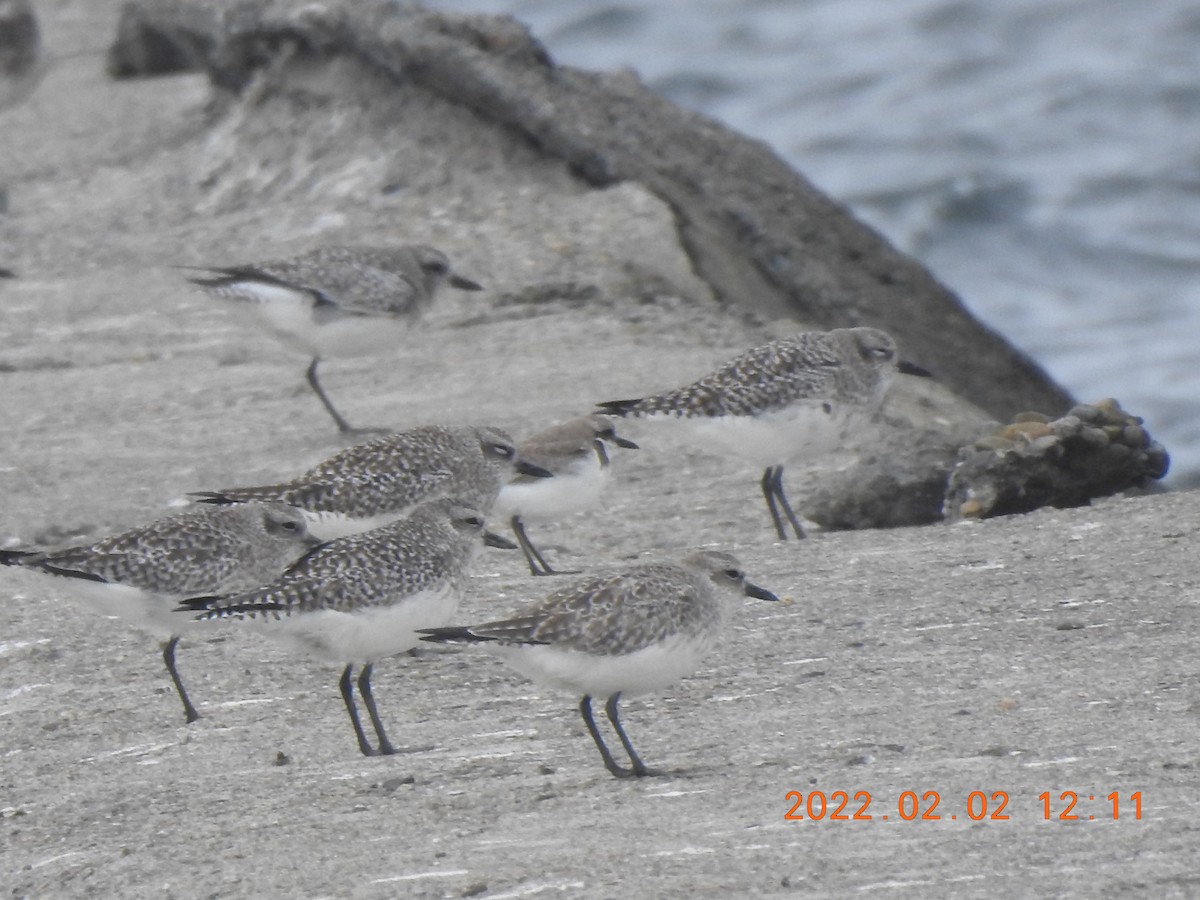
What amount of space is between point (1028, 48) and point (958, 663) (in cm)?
2102

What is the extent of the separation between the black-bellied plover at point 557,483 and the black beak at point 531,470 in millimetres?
25

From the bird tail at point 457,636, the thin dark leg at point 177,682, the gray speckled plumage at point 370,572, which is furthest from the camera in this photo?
the thin dark leg at point 177,682

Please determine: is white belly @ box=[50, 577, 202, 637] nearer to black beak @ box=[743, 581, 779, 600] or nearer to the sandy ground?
the sandy ground

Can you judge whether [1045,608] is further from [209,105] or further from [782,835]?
[209,105]

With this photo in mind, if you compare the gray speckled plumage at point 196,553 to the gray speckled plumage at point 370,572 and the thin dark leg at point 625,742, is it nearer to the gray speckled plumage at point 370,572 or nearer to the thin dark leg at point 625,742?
the gray speckled plumage at point 370,572

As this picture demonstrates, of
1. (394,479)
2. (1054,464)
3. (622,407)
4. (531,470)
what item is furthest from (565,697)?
(1054,464)

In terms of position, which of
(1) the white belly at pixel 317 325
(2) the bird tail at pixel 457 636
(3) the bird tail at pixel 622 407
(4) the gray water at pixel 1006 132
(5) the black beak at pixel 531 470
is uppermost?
(2) the bird tail at pixel 457 636

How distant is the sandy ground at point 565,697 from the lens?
4.84 meters

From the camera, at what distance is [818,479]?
899 centimetres

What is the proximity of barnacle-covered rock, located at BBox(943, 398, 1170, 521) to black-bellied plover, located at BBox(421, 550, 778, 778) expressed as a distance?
254 cm

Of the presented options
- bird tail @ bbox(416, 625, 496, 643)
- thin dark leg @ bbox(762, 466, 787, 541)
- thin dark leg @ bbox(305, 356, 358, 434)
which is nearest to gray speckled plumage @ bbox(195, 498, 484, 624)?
bird tail @ bbox(416, 625, 496, 643)

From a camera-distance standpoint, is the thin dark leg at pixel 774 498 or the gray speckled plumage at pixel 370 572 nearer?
the gray speckled plumage at pixel 370 572
